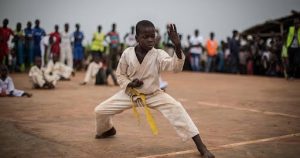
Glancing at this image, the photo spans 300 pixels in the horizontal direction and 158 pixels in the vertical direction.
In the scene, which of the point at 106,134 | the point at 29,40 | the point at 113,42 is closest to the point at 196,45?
the point at 113,42

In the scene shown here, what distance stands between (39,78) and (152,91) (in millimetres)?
7149

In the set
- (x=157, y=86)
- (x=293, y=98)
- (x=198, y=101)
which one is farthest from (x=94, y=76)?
(x=157, y=86)

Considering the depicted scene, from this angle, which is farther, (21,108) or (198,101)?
(198,101)

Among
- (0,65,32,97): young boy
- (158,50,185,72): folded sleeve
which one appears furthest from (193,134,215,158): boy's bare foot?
(0,65,32,97): young boy

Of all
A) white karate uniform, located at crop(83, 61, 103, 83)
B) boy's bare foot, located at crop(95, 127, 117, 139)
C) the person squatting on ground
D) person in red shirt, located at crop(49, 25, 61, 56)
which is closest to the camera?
boy's bare foot, located at crop(95, 127, 117, 139)

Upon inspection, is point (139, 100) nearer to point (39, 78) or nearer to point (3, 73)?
point (3, 73)

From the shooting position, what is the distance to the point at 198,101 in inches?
321

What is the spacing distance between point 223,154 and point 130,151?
91 centimetres

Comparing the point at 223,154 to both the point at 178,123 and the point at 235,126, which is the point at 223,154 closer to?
the point at 178,123

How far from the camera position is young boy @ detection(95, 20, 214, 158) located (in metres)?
3.89

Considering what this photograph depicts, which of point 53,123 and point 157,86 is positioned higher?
point 157,86

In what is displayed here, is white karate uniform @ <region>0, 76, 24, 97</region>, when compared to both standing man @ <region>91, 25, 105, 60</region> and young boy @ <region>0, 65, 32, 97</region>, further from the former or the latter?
standing man @ <region>91, 25, 105, 60</region>

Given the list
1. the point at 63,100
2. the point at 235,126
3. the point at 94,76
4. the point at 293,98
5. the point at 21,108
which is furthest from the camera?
the point at 94,76

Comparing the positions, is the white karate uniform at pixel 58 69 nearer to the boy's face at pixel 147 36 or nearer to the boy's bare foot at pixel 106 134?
the boy's bare foot at pixel 106 134
